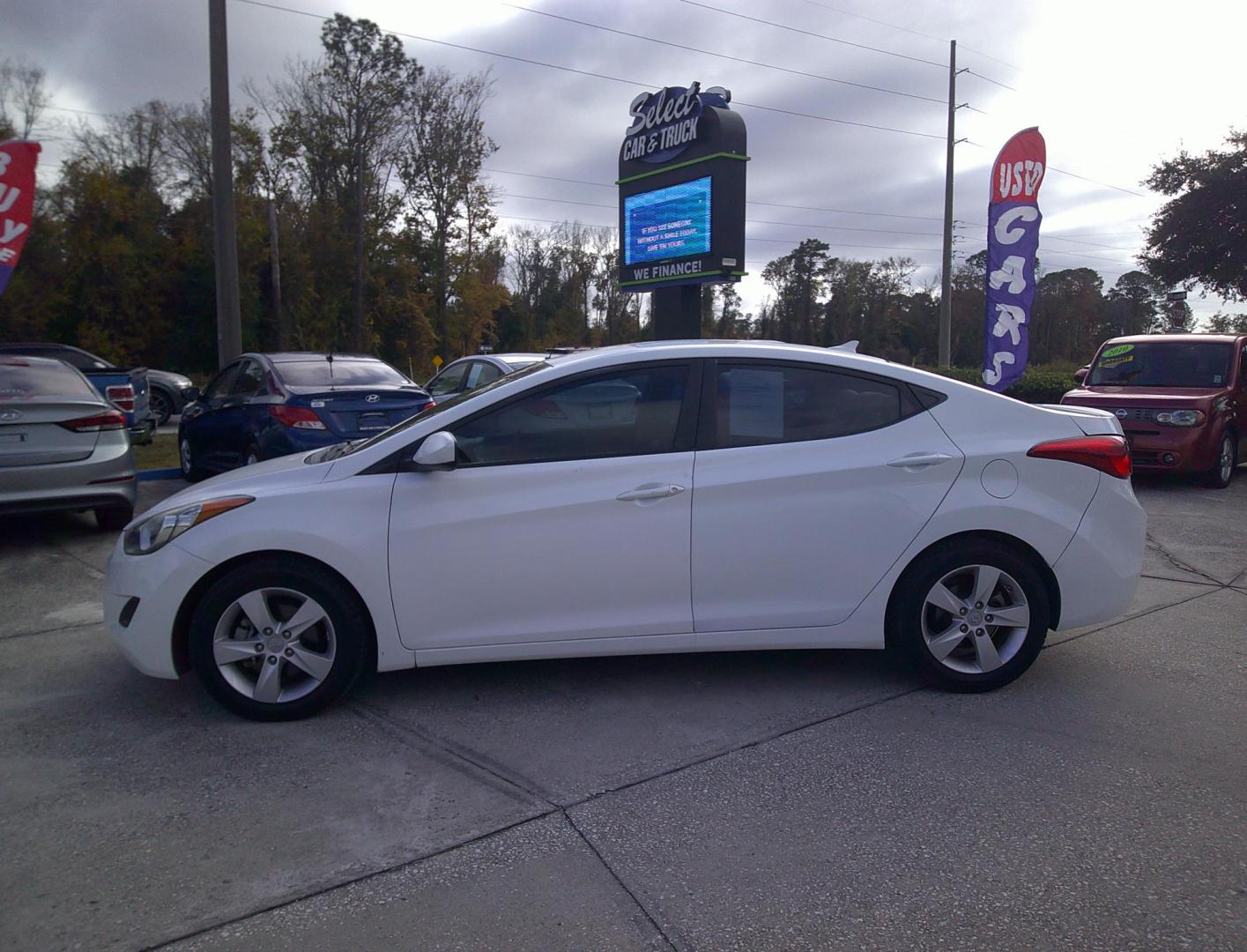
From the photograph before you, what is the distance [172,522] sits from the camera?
Result: 421 centimetres

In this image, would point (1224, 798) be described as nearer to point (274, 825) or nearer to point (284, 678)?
point (274, 825)

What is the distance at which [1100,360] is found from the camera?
40.6 feet

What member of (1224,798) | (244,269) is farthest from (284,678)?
(244,269)

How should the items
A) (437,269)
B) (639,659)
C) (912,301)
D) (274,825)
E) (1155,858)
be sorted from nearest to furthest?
(1155,858) < (274,825) < (639,659) < (437,269) < (912,301)

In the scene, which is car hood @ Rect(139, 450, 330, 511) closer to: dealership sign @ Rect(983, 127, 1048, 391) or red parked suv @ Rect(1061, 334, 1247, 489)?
red parked suv @ Rect(1061, 334, 1247, 489)

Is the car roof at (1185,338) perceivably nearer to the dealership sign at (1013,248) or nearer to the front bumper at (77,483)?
the dealership sign at (1013,248)

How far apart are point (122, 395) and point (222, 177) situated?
11.8 ft

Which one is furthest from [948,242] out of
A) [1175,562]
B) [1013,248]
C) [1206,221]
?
[1175,562]

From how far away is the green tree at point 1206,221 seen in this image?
2962 centimetres

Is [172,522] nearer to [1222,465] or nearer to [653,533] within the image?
[653,533]

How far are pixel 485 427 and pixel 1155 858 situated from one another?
302 centimetres

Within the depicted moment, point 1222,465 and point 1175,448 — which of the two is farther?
point 1222,465

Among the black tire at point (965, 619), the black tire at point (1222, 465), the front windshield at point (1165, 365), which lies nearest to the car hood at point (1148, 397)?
the front windshield at point (1165, 365)

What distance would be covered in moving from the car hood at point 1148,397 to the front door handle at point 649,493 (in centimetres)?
865
